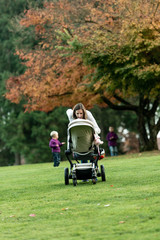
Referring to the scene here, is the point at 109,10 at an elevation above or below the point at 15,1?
below

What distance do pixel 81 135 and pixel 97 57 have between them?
12.7 metres

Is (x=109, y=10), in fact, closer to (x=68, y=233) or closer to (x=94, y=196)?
(x=94, y=196)

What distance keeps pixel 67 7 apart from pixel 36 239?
2431cm

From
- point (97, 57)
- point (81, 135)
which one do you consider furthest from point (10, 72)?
point (81, 135)

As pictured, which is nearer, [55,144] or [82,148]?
[82,148]

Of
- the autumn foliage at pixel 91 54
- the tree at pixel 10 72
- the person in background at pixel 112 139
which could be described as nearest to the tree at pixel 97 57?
the autumn foliage at pixel 91 54

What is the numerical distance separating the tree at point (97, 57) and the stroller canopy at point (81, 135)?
11.8m

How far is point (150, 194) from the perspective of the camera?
6.97m

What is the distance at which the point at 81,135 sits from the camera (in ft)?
30.0

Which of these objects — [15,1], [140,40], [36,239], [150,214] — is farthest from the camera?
[15,1]

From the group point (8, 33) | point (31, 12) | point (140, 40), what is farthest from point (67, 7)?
point (8, 33)

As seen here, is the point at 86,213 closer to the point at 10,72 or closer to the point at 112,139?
the point at 112,139

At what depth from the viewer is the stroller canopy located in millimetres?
9055

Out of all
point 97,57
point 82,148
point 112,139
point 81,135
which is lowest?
point 82,148
